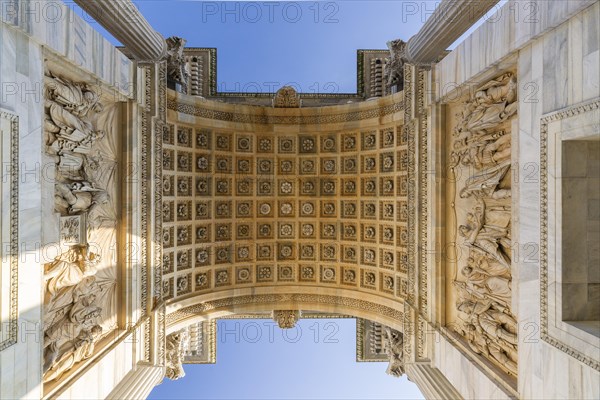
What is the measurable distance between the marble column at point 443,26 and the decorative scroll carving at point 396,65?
2.15 m

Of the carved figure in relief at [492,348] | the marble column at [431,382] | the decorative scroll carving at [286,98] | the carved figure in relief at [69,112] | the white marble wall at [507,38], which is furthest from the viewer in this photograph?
the decorative scroll carving at [286,98]

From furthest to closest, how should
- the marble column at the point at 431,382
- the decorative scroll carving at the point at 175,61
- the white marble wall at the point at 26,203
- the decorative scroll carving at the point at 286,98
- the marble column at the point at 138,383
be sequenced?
the decorative scroll carving at the point at 286,98 < the decorative scroll carving at the point at 175,61 < the marble column at the point at 138,383 < the marble column at the point at 431,382 < the white marble wall at the point at 26,203

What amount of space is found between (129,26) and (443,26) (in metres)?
9.56

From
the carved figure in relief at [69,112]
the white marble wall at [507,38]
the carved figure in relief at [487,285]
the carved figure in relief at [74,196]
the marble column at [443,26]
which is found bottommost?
the carved figure in relief at [487,285]

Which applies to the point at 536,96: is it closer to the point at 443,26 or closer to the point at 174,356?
the point at 443,26

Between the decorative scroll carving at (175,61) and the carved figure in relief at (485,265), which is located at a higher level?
the decorative scroll carving at (175,61)

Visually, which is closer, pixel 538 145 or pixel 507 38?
pixel 538 145

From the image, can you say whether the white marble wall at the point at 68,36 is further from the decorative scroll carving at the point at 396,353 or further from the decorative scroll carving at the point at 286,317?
the decorative scroll carving at the point at 396,353

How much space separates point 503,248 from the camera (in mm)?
9203

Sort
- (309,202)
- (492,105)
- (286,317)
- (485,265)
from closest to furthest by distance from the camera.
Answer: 1. (492,105)
2. (485,265)
3. (286,317)
4. (309,202)

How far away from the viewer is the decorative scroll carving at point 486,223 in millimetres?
8984

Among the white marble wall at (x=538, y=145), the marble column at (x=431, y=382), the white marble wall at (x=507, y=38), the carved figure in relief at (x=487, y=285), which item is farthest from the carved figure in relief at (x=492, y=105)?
the marble column at (x=431, y=382)

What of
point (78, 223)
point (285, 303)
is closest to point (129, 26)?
point (78, 223)

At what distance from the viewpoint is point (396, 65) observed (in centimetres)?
1538
